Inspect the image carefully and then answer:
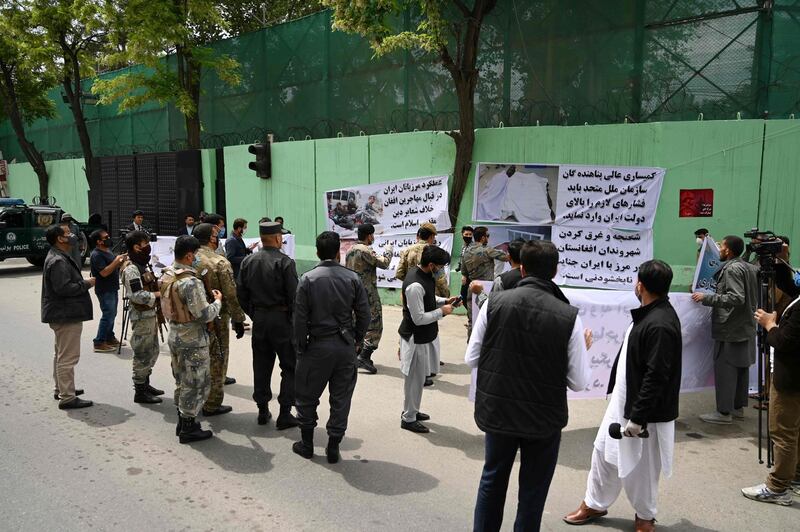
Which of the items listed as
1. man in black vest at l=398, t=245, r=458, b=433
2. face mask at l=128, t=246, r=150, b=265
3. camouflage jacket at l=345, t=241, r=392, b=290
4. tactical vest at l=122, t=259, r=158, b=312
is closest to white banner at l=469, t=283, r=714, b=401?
man in black vest at l=398, t=245, r=458, b=433

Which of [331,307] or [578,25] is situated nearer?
[331,307]

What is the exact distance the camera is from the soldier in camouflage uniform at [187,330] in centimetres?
536

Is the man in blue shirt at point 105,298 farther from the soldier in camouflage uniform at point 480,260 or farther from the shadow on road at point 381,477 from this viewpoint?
the shadow on road at point 381,477

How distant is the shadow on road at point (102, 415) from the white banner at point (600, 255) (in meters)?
6.48

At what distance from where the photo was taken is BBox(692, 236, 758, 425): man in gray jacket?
5.78 metres

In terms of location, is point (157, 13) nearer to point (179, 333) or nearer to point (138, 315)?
point (138, 315)

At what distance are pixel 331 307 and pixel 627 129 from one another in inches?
267

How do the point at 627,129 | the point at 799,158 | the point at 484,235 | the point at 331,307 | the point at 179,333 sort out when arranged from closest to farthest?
the point at 331,307 < the point at 179,333 < the point at 484,235 < the point at 799,158 < the point at 627,129

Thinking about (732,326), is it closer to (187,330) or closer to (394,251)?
(187,330)

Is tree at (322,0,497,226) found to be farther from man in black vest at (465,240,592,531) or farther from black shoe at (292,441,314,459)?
man in black vest at (465,240,592,531)

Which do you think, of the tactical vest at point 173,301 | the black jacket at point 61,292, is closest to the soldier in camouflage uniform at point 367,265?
the tactical vest at point 173,301

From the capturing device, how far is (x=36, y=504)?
171 inches

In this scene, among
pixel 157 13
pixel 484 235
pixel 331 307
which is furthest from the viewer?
pixel 157 13

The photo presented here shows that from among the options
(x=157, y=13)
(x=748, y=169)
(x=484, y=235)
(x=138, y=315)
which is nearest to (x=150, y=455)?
(x=138, y=315)
